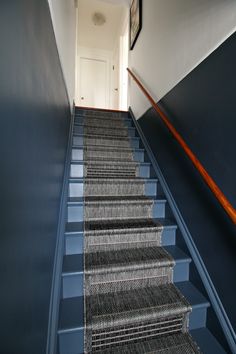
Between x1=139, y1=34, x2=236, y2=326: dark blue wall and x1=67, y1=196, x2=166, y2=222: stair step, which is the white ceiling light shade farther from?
x1=67, y1=196, x2=166, y2=222: stair step

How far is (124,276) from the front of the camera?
124 cm

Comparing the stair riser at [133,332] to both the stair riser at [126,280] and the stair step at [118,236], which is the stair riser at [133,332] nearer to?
the stair riser at [126,280]

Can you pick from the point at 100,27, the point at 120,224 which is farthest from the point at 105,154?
the point at 100,27

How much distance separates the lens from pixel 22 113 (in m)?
0.52

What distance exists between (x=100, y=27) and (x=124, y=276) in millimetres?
5468

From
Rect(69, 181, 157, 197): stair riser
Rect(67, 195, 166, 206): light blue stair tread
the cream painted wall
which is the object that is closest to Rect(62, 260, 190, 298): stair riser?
Rect(67, 195, 166, 206): light blue stair tread

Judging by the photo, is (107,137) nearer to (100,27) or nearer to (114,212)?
(114,212)

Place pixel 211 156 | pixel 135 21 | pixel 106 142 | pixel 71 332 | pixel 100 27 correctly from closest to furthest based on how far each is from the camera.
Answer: pixel 71 332
pixel 211 156
pixel 106 142
pixel 135 21
pixel 100 27

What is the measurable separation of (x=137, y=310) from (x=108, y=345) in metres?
0.23

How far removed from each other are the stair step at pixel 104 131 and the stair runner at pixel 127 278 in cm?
88

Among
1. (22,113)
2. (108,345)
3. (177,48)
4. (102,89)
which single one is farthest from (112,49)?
(108,345)

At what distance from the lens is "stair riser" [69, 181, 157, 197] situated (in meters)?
1.76

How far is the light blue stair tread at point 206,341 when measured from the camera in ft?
3.31

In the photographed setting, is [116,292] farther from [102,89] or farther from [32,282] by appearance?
[102,89]
